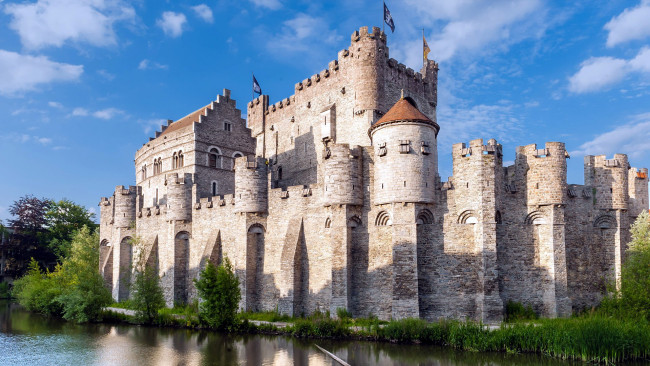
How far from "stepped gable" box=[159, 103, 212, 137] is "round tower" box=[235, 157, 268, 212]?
14.1m

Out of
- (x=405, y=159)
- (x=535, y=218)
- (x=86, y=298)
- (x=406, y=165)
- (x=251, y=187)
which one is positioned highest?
(x=405, y=159)

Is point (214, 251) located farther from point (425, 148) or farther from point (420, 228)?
point (425, 148)

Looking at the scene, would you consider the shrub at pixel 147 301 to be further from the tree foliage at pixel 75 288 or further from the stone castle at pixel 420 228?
the tree foliage at pixel 75 288

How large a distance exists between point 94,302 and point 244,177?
13.3 metres

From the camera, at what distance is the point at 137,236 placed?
4234 centimetres

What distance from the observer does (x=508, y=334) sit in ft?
73.3

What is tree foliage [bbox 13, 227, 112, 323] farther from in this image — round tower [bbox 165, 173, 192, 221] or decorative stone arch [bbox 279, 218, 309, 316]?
decorative stone arch [bbox 279, 218, 309, 316]

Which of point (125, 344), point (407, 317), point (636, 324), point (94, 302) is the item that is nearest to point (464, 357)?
point (407, 317)

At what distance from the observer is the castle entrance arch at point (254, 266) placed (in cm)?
3262

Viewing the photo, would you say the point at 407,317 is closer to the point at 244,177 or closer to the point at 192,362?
the point at 192,362

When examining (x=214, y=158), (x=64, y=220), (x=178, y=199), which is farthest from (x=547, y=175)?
A: (x=64, y=220)

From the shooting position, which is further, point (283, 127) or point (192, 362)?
point (283, 127)

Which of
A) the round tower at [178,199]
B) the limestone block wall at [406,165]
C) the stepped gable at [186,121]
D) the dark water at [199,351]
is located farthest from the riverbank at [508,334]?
the stepped gable at [186,121]

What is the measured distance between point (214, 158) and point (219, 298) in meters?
18.8
